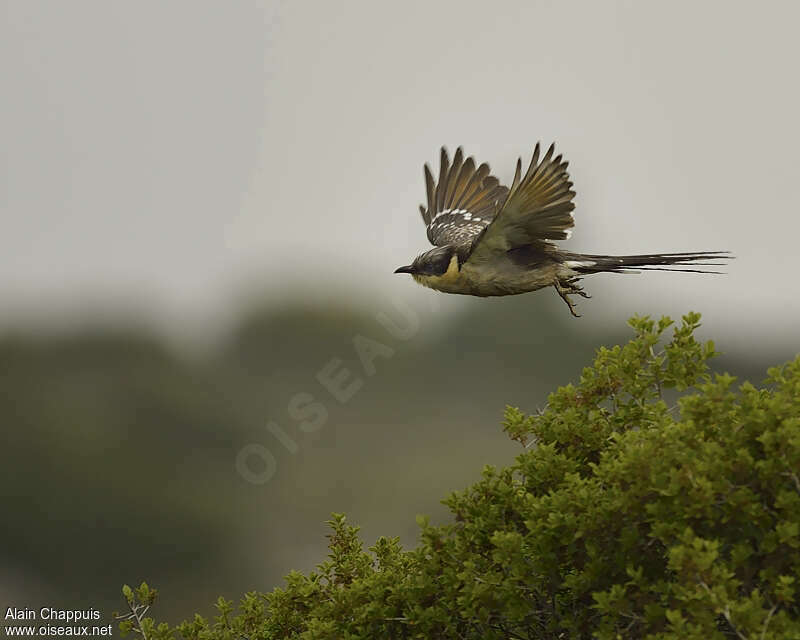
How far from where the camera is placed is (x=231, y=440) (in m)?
53.4

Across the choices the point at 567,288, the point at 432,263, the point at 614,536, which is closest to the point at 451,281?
the point at 432,263

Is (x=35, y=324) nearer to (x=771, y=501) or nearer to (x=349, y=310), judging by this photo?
(x=349, y=310)

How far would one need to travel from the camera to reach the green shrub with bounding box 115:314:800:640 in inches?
299

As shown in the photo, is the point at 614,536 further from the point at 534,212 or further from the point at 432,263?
the point at 432,263

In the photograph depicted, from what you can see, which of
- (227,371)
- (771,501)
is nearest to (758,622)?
(771,501)

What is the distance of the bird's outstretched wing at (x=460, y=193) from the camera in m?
15.1

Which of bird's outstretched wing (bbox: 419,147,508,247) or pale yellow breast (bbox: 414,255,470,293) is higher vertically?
bird's outstretched wing (bbox: 419,147,508,247)

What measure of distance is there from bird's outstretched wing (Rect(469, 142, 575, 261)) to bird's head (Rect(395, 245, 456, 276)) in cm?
36

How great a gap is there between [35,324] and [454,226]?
2104 inches

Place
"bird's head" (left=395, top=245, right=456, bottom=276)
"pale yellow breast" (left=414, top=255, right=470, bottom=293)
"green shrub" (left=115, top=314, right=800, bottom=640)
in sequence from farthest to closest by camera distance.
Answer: "bird's head" (left=395, top=245, right=456, bottom=276), "pale yellow breast" (left=414, top=255, right=470, bottom=293), "green shrub" (left=115, top=314, right=800, bottom=640)

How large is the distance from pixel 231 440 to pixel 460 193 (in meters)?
39.5

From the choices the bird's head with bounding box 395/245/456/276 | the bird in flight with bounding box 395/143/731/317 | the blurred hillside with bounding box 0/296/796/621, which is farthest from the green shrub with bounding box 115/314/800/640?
the blurred hillside with bounding box 0/296/796/621

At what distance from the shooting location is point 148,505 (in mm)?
48094

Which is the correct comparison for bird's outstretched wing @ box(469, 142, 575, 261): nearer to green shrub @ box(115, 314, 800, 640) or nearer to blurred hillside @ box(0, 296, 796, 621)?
green shrub @ box(115, 314, 800, 640)
